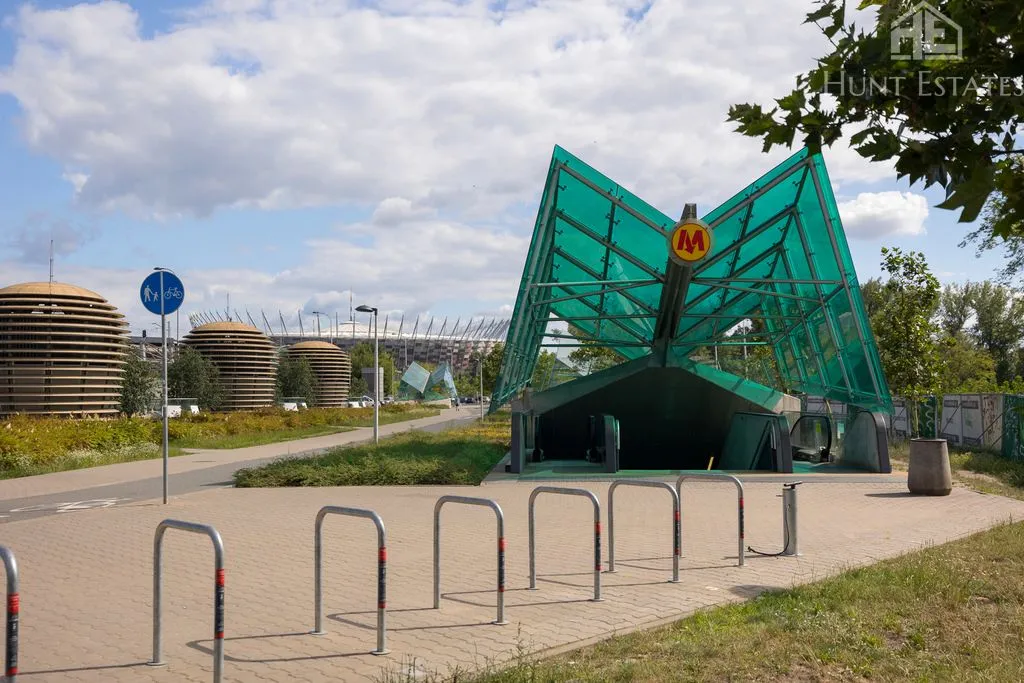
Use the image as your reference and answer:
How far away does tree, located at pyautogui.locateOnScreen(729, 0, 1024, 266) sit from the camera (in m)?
3.16

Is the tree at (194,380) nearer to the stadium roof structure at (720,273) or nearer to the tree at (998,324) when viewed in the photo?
the stadium roof structure at (720,273)

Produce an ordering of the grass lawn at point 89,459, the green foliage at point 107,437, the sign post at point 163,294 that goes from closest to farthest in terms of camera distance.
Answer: the sign post at point 163,294 < the grass lawn at point 89,459 < the green foliage at point 107,437

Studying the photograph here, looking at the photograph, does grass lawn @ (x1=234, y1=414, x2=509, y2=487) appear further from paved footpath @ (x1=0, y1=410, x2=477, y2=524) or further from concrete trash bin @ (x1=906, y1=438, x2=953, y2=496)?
concrete trash bin @ (x1=906, y1=438, x2=953, y2=496)

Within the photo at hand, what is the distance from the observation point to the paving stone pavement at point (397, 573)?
6426 millimetres

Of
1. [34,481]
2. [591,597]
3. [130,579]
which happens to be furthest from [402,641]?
[34,481]

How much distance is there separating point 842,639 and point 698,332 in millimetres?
23496

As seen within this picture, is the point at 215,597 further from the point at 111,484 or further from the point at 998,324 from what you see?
the point at 998,324

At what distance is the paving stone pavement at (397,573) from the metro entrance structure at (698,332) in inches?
223

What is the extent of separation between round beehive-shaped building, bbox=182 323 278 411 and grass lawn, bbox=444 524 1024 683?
48.7 meters

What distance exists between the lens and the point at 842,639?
20.8 ft

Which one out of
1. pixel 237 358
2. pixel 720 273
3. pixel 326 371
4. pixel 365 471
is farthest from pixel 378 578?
pixel 326 371

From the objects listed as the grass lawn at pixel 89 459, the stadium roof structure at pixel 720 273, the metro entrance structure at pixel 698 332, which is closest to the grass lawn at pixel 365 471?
the metro entrance structure at pixel 698 332

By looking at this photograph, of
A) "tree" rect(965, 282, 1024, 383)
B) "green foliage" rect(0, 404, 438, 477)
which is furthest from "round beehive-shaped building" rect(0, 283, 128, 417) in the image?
"tree" rect(965, 282, 1024, 383)

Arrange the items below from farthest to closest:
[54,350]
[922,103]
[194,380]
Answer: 1. [194,380]
2. [54,350]
3. [922,103]
